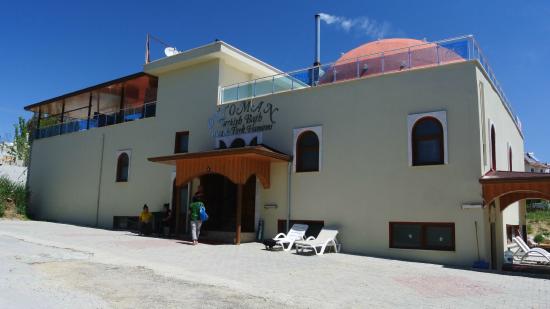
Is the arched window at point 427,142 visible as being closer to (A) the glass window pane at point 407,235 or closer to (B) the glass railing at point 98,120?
(A) the glass window pane at point 407,235

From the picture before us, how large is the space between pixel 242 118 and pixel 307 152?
133 inches

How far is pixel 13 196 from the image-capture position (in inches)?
A: 974

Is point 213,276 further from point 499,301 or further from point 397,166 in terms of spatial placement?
point 397,166

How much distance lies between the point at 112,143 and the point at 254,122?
9.55 meters

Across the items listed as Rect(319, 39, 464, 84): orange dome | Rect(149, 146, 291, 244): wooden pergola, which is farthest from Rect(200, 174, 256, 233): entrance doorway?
Rect(319, 39, 464, 84): orange dome

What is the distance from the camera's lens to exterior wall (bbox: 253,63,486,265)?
12156 millimetres

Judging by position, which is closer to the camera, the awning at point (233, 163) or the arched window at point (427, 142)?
the arched window at point (427, 142)

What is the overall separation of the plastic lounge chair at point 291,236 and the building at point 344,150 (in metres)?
0.49

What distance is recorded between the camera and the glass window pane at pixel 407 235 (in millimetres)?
12634

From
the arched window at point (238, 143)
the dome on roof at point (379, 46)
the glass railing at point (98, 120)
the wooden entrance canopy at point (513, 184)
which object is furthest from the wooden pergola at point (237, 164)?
Answer: the wooden entrance canopy at point (513, 184)

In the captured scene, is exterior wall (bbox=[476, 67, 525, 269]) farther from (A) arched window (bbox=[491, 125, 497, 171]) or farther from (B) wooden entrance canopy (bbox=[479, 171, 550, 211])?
(B) wooden entrance canopy (bbox=[479, 171, 550, 211])

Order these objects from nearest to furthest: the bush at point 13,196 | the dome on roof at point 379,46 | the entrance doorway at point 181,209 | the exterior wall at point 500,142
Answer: the exterior wall at point 500,142, the dome on roof at point 379,46, the entrance doorway at point 181,209, the bush at point 13,196

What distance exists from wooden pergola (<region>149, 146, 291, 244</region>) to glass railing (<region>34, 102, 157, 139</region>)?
6076 mm

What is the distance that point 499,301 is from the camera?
7.41 m
